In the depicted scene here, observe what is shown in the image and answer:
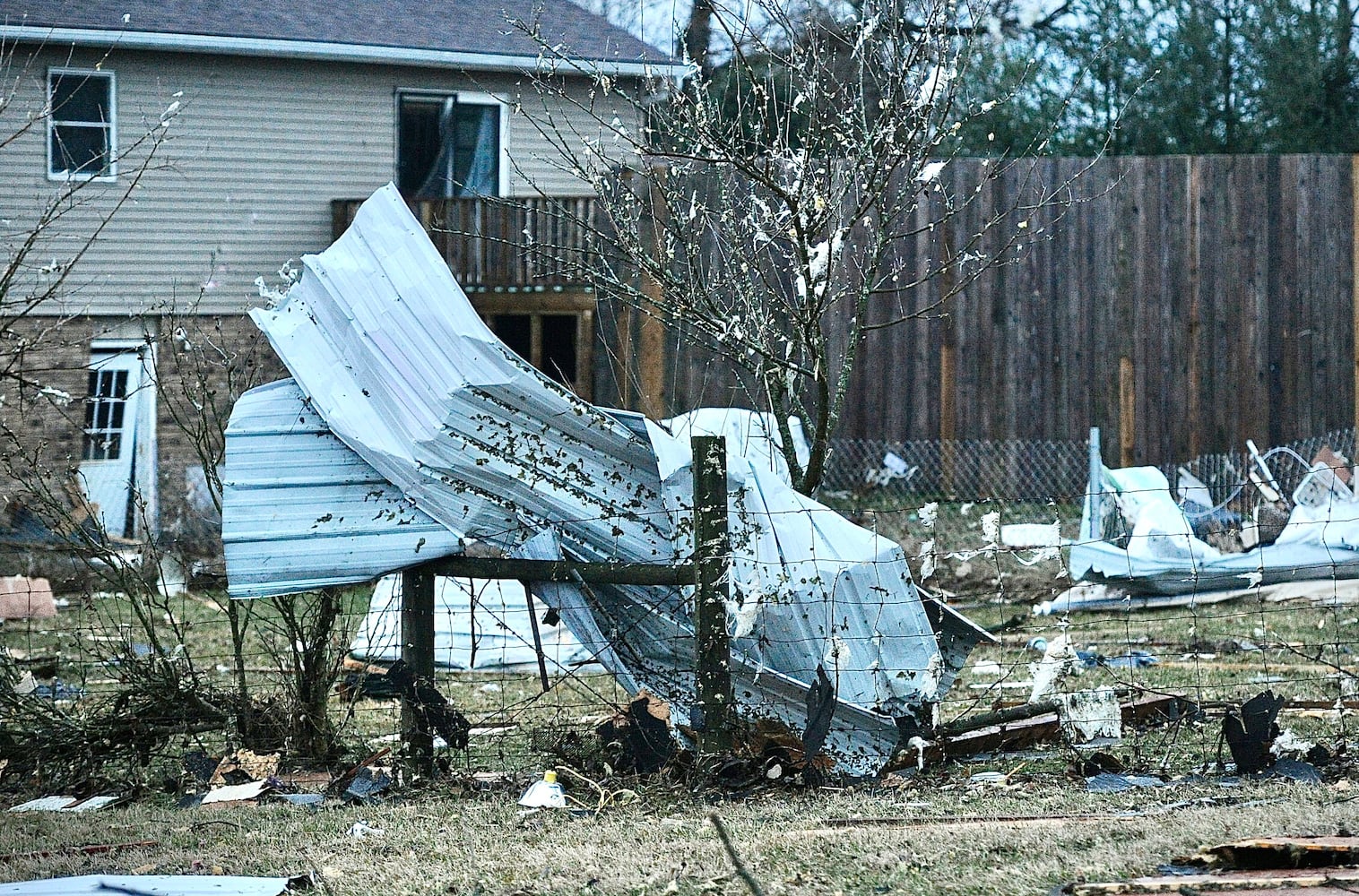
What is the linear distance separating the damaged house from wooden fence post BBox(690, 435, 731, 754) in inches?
339

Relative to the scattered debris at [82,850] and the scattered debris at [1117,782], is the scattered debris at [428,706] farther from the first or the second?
the scattered debris at [1117,782]

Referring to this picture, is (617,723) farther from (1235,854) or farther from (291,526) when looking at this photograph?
(1235,854)

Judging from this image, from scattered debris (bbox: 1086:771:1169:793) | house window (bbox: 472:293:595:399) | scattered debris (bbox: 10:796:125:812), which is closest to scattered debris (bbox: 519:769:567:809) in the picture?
scattered debris (bbox: 10:796:125:812)

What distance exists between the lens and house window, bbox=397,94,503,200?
16.7 meters

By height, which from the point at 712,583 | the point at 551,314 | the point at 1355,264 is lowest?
the point at 712,583

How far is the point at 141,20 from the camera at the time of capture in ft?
48.4

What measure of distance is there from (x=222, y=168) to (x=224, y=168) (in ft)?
0.07

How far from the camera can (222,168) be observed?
15492 mm

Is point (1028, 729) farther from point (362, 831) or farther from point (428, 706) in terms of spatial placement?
point (362, 831)

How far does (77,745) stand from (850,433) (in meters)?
9.43

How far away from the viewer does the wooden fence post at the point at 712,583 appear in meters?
5.26

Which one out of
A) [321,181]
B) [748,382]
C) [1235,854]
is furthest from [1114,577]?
[321,181]

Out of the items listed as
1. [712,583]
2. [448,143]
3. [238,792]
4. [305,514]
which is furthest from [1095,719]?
[448,143]

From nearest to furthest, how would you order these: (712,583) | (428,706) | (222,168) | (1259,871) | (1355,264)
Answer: (1259,871), (712,583), (428,706), (1355,264), (222,168)
